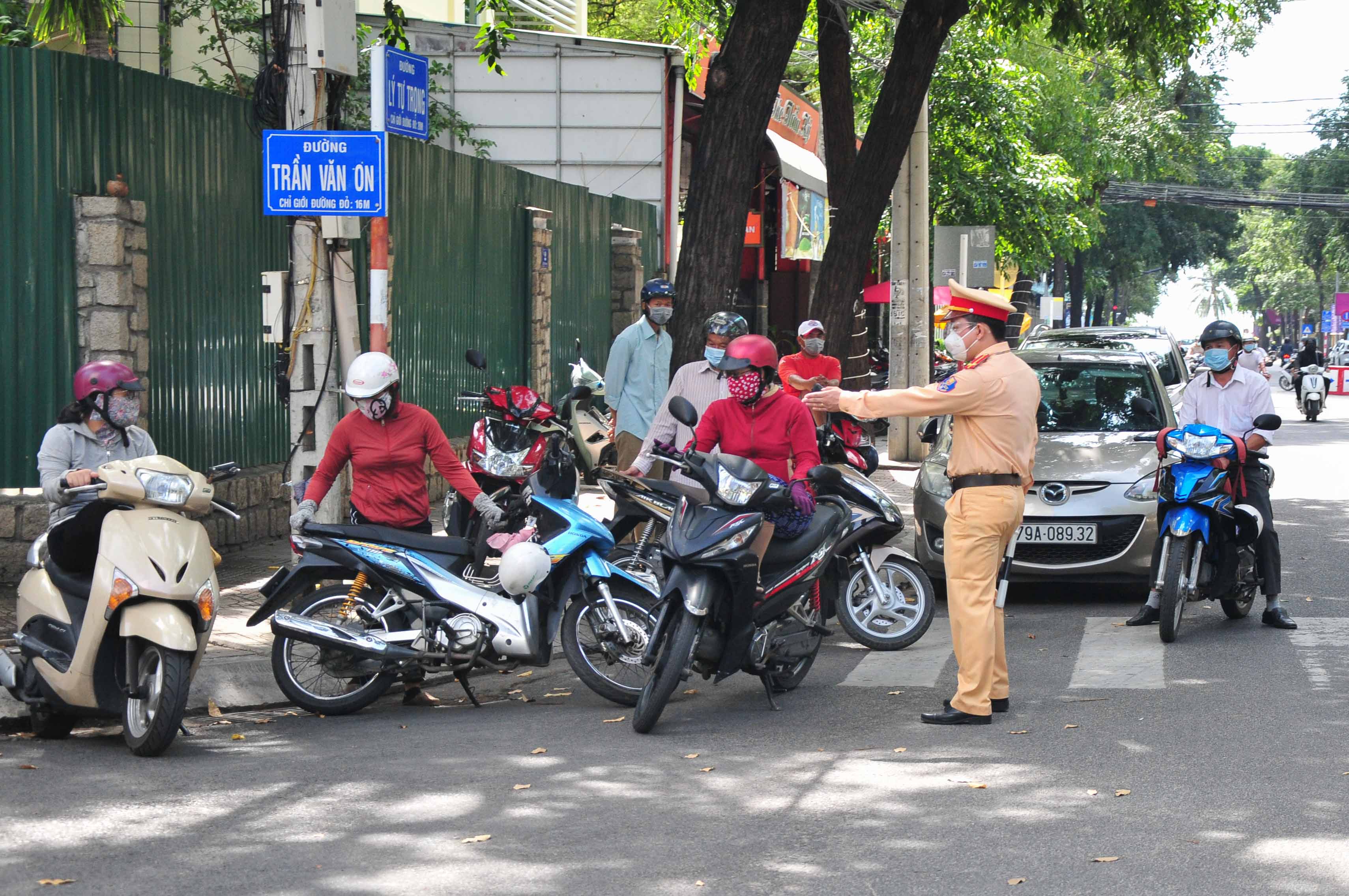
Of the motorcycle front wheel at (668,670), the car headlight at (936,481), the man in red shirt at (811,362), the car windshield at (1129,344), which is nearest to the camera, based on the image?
the motorcycle front wheel at (668,670)

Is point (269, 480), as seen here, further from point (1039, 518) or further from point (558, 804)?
point (558, 804)

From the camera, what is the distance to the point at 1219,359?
9.36 metres

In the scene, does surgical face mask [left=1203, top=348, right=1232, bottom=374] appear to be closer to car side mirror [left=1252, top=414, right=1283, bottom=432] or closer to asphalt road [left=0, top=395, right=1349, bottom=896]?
car side mirror [left=1252, top=414, right=1283, bottom=432]

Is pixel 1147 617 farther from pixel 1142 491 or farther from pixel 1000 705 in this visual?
pixel 1000 705

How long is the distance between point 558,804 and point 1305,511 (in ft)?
Answer: 38.0

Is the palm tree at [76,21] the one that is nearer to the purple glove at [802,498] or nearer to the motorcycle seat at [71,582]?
the motorcycle seat at [71,582]

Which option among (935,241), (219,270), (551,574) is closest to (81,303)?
(219,270)

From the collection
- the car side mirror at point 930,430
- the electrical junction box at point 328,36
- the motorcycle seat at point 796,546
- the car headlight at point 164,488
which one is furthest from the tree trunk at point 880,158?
the car headlight at point 164,488

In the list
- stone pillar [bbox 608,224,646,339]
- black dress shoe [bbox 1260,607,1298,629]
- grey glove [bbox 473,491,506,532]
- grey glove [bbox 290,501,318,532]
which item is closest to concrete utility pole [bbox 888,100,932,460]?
stone pillar [bbox 608,224,646,339]

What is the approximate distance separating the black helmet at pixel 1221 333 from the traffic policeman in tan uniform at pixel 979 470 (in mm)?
2988

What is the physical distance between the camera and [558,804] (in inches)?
216

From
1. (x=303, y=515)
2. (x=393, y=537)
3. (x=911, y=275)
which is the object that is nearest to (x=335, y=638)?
(x=393, y=537)

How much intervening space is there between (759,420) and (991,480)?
1477mm

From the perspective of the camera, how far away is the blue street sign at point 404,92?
855 centimetres
